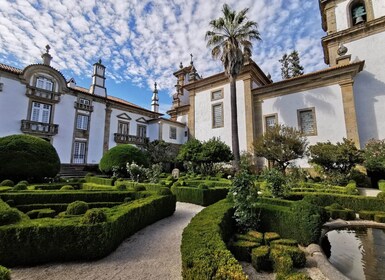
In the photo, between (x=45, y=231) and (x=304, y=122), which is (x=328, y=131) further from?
(x=45, y=231)

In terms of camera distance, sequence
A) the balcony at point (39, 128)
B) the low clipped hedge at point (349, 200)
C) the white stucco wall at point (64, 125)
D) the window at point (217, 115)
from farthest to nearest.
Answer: the window at point (217, 115) → the white stucco wall at point (64, 125) → the balcony at point (39, 128) → the low clipped hedge at point (349, 200)

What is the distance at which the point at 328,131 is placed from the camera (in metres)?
16.7

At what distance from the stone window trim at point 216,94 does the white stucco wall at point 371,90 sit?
1190 cm

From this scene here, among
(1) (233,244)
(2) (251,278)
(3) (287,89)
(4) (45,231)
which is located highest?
(3) (287,89)

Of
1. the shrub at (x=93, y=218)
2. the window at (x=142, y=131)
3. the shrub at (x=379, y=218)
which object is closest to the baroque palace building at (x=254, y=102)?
the window at (x=142, y=131)

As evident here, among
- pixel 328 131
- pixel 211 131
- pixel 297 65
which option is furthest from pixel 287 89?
pixel 297 65

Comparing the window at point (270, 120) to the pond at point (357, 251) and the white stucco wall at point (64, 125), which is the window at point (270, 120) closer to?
the pond at point (357, 251)

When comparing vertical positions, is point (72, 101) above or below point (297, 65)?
below

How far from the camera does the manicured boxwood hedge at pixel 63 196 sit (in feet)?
21.1

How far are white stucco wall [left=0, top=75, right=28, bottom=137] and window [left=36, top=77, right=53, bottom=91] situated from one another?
3.84 ft

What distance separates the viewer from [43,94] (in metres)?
18.0

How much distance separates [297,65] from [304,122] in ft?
59.0

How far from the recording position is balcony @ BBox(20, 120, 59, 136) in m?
16.8

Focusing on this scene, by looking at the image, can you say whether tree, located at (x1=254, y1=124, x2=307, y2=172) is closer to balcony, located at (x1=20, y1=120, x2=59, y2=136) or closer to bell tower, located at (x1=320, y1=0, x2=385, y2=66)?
bell tower, located at (x1=320, y1=0, x2=385, y2=66)
